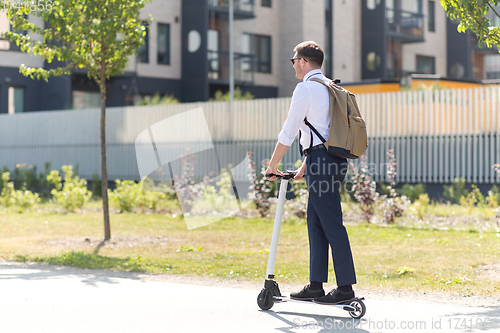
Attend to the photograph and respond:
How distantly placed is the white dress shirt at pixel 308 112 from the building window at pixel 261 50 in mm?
26848

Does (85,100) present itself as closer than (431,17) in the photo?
Yes

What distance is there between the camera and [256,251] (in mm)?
9109

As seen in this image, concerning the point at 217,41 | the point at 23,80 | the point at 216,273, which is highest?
the point at 217,41

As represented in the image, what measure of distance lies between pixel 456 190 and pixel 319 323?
469 inches

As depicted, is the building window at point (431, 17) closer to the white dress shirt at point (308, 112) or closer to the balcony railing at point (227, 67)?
the balcony railing at point (227, 67)

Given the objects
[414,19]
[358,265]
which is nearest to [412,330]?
[358,265]

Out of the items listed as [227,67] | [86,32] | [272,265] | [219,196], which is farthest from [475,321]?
[227,67]

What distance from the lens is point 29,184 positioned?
2178 cm

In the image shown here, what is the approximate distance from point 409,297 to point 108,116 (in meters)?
17.7

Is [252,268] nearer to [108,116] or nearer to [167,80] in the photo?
[108,116]

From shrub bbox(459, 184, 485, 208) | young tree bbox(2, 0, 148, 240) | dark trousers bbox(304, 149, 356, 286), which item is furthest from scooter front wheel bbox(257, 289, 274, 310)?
shrub bbox(459, 184, 485, 208)

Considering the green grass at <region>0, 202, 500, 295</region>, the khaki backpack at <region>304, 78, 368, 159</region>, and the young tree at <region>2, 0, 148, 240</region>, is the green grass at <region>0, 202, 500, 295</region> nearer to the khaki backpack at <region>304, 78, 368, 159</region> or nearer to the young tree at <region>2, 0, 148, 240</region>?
the young tree at <region>2, 0, 148, 240</region>

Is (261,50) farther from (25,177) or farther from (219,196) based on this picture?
(219,196)

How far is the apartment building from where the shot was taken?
28.7 m
